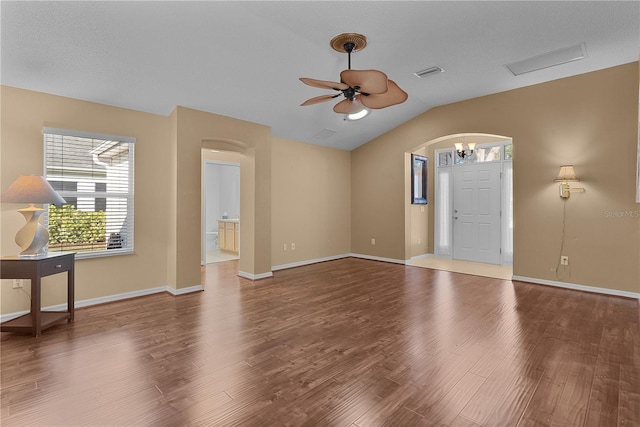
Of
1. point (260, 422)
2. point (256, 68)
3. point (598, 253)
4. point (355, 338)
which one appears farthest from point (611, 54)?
point (260, 422)

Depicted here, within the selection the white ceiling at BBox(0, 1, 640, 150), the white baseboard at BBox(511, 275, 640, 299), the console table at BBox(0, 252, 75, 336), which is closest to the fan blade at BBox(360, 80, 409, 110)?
the white ceiling at BBox(0, 1, 640, 150)

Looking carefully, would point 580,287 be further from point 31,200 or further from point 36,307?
point 31,200

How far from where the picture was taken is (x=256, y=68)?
3957 millimetres

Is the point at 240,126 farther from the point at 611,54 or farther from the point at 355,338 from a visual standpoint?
the point at 611,54

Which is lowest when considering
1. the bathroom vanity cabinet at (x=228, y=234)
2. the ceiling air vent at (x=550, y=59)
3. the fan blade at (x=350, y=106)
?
the bathroom vanity cabinet at (x=228, y=234)

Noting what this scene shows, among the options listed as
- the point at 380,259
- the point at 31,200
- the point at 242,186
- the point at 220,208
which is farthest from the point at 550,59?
the point at 220,208

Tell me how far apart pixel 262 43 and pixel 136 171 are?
248 centimetres

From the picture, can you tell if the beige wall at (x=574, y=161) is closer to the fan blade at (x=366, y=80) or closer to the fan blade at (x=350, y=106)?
the fan blade at (x=350, y=106)

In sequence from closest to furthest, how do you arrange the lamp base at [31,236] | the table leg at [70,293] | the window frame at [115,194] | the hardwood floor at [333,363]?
the hardwood floor at [333,363], the lamp base at [31,236], the table leg at [70,293], the window frame at [115,194]

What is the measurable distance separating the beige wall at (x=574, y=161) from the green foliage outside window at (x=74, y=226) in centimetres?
578

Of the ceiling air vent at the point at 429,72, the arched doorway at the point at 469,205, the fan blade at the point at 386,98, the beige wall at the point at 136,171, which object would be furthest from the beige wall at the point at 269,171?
the fan blade at the point at 386,98

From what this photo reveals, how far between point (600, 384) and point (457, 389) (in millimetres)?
1042

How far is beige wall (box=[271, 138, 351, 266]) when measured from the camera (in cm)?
644

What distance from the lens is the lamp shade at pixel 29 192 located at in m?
3.08
